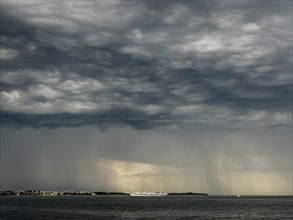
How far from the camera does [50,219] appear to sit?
436 feet

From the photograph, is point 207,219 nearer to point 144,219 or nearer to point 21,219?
point 144,219

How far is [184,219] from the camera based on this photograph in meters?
138

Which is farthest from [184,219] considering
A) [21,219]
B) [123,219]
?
[21,219]

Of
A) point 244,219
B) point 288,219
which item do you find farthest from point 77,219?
point 288,219

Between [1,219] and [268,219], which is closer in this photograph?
[1,219]

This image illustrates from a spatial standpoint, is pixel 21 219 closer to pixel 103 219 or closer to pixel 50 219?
pixel 50 219

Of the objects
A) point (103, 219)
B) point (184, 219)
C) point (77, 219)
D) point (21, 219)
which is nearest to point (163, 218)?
point (184, 219)

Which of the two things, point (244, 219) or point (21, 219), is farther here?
point (244, 219)

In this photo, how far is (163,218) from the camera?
467 ft

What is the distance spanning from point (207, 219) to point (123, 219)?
29086 millimetres

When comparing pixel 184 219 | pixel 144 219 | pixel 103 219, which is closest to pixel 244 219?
pixel 184 219

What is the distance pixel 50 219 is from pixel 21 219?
9.11 metres

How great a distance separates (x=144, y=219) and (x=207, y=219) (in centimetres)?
2228

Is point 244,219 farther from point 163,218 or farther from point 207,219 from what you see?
point 163,218
